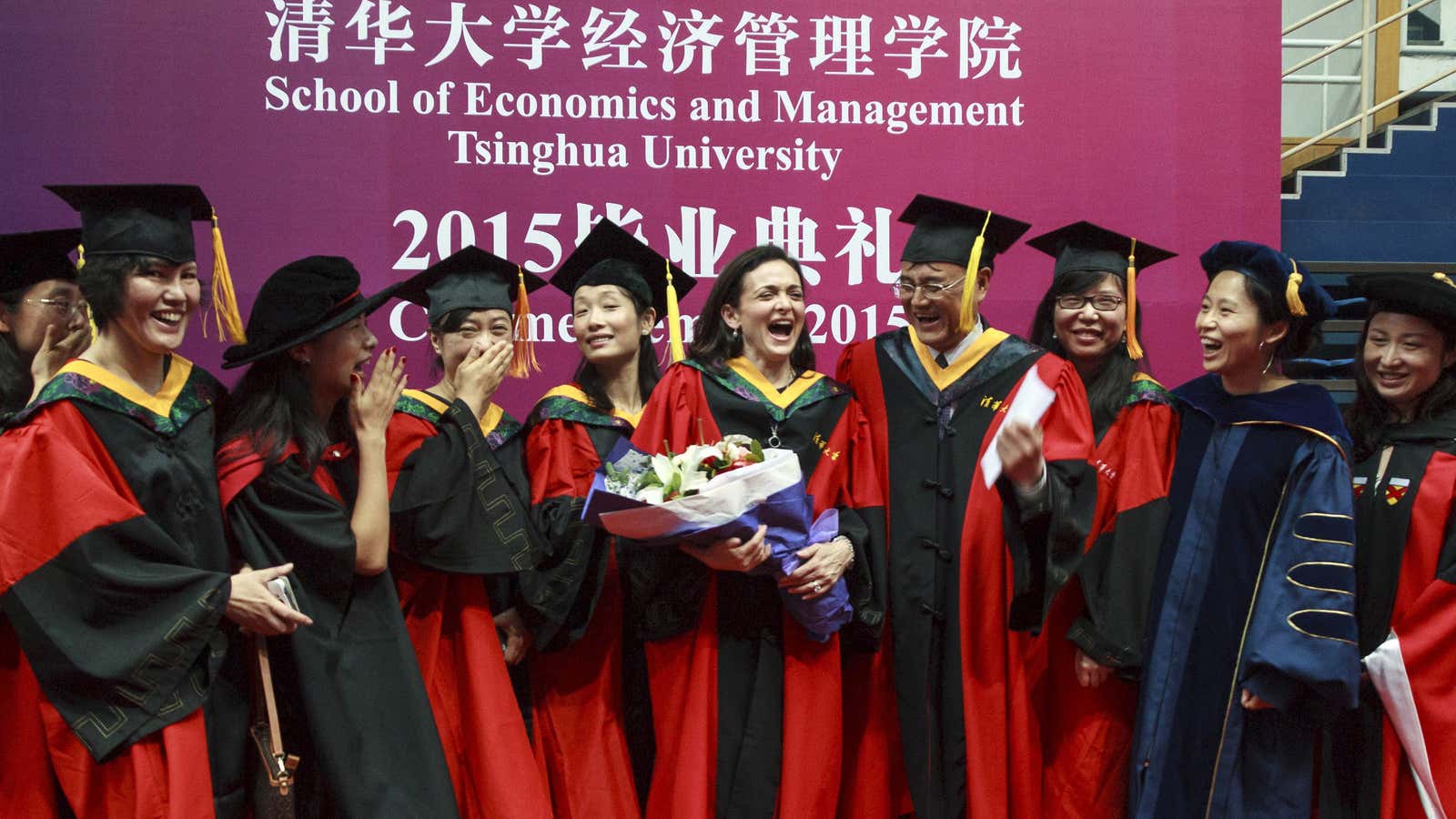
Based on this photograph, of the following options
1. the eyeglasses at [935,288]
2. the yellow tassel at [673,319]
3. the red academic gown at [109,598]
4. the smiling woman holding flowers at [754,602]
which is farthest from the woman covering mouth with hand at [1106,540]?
the red academic gown at [109,598]

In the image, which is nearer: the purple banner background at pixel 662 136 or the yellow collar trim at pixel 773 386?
the yellow collar trim at pixel 773 386

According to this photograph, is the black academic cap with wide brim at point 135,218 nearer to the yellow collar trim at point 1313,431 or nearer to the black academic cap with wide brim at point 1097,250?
the black academic cap with wide brim at point 1097,250

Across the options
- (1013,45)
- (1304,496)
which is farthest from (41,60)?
(1304,496)

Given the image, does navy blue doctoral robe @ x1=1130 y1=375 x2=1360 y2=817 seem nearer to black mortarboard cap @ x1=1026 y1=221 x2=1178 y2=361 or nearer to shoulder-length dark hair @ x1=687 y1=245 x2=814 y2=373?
black mortarboard cap @ x1=1026 y1=221 x2=1178 y2=361

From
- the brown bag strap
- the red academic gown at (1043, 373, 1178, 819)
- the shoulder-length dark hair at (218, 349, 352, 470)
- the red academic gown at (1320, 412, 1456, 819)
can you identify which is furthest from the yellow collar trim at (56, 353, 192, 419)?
the red academic gown at (1320, 412, 1456, 819)

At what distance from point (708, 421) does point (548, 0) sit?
92.7 inches

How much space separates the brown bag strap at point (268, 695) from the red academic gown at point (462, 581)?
0.49 meters

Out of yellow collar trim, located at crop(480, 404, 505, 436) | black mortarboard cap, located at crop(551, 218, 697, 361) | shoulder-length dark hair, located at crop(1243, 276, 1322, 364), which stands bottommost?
yellow collar trim, located at crop(480, 404, 505, 436)

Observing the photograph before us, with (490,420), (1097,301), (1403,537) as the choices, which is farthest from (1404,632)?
(490,420)

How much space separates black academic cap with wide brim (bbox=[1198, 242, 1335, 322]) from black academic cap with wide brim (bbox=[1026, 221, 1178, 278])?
336 mm

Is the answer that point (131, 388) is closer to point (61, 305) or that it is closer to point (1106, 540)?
point (61, 305)

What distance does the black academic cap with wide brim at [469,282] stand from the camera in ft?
11.9

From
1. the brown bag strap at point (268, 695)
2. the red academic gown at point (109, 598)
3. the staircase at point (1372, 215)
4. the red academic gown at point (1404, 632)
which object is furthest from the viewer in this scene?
the staircase at point (1372, 215)

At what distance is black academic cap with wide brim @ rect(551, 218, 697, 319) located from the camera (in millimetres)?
3707
